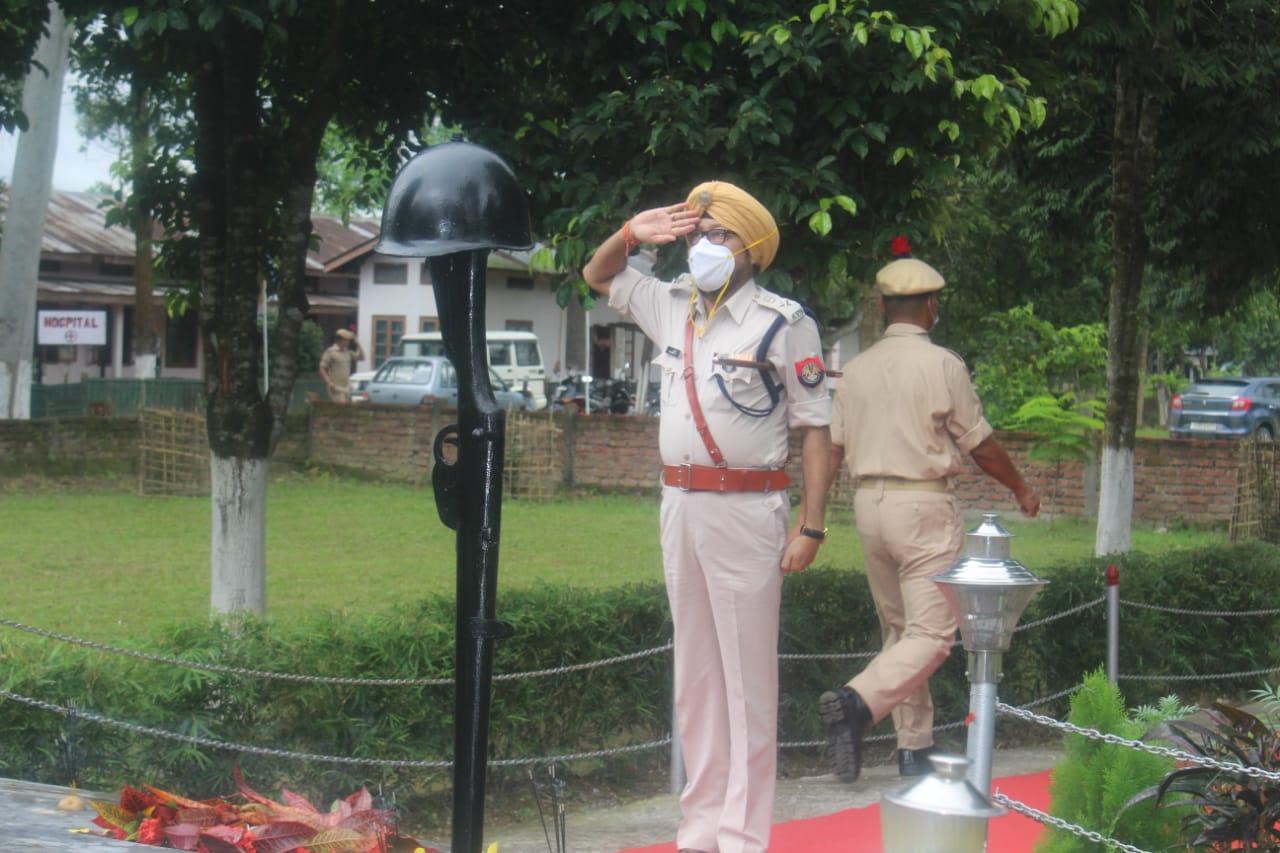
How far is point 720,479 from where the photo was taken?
466cm

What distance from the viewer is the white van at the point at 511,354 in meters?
37.7

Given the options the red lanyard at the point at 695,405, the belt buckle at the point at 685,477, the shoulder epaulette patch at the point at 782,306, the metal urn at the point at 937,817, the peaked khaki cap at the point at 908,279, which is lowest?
the metal urn at the point at 937,817

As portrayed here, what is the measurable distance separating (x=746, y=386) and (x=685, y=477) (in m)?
0.33

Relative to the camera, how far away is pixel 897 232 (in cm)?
589

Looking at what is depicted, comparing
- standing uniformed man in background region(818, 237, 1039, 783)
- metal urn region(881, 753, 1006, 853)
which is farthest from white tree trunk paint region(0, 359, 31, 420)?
metal urn region(881, 753, 1006, 853)

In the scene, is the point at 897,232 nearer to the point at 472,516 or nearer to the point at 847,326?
the point at 472,516

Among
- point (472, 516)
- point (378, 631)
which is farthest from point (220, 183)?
point (472, 516)

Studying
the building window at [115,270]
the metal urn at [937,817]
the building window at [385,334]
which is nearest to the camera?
the metal urn at [937,817]

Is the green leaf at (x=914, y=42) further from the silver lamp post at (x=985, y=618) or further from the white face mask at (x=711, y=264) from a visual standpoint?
the silver lamp post at (x=985, y=618)

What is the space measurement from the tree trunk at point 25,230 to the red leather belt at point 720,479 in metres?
16.6

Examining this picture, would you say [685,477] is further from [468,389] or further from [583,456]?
[583,456]

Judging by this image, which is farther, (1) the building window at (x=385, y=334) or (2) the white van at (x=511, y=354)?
(1) the building window at (x=385, y=334)

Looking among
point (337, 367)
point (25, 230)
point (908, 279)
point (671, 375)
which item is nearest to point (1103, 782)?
point (671, 375)

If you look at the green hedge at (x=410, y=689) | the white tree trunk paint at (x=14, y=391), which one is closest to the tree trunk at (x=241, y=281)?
the green hedge at (x=410, y=689)
